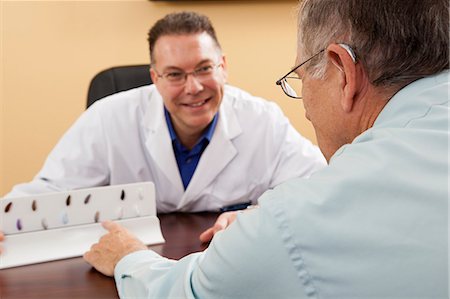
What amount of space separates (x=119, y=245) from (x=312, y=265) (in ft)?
2.13

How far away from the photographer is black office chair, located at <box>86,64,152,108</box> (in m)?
2.23

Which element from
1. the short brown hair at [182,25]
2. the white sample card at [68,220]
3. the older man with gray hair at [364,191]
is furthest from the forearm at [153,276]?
the short brown hair at [182,25]

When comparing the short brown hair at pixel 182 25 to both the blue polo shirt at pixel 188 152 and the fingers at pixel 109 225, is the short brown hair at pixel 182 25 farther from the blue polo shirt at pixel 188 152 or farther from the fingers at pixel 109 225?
the fingers at pixel 109 225

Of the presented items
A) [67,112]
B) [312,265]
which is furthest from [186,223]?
[67,112]

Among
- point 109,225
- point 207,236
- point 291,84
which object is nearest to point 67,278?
point 109,225

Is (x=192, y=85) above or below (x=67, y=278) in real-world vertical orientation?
above

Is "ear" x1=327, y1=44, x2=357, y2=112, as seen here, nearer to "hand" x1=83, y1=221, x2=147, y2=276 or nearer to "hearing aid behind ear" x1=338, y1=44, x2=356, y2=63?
"hearing aid behind ear" x1=338, y1=44, x2=356, y2=63

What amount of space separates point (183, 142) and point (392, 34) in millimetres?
1176

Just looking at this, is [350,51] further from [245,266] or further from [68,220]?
[68,220]

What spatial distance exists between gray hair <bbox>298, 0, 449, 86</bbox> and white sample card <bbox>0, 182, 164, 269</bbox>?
2.36 ft

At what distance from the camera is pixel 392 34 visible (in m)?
0.81

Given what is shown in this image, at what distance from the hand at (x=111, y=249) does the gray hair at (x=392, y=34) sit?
61 cm

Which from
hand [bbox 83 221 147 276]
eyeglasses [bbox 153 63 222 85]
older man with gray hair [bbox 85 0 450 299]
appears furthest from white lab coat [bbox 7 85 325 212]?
older man with gray hair [bbox 85 0 450 299]

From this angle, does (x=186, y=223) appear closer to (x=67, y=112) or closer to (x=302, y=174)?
(x=302, y=174)
